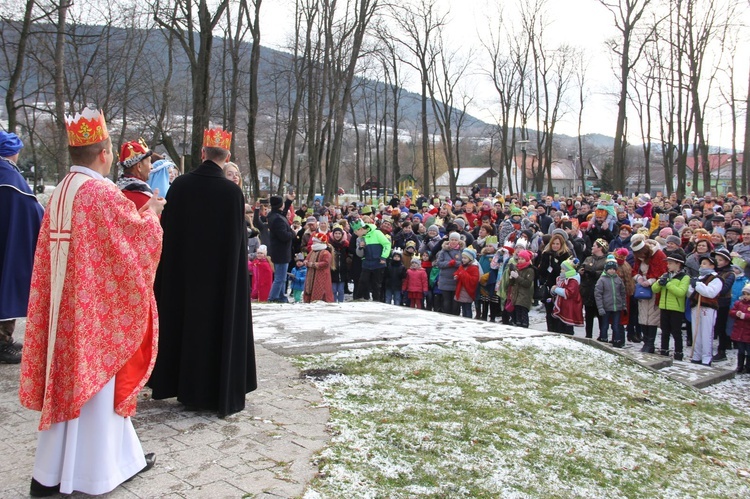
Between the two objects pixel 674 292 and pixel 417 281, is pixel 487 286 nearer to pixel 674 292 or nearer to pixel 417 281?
pixel 417 281

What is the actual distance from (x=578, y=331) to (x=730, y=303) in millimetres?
2650

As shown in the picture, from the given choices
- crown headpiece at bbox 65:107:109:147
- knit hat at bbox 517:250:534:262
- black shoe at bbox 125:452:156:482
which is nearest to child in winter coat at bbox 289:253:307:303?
knit hat at bbox 517:250:534:262

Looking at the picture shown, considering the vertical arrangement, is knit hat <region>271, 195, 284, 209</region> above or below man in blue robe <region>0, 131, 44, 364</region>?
above

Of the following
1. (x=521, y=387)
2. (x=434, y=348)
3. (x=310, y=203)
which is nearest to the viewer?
(x=521, y=387)

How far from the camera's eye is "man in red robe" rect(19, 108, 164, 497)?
3.43 meters

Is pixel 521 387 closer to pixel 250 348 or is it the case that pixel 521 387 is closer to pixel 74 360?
pixel 250 348

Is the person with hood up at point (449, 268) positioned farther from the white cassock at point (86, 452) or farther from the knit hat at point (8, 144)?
the white cassock at point (86, 452)

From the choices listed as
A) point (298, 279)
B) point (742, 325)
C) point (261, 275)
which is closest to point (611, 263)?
point (742, 325)

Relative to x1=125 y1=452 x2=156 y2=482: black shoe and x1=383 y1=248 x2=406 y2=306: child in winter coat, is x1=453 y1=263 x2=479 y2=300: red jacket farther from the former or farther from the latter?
x1=125 y1=452 x2=156 y2=482: black shoe

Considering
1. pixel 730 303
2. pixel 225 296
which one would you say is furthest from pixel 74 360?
pixel 730 303

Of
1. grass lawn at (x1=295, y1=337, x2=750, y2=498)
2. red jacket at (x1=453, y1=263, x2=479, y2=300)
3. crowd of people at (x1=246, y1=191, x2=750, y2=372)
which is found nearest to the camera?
grass lawn at (x1=295, y1=337, x2=750, y2=498)

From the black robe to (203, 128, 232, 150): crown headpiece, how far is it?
8.0 inches

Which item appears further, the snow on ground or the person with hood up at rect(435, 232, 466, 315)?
the person with hood up at rect(435, 232, 466, 315)

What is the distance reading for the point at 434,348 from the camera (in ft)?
23.7
